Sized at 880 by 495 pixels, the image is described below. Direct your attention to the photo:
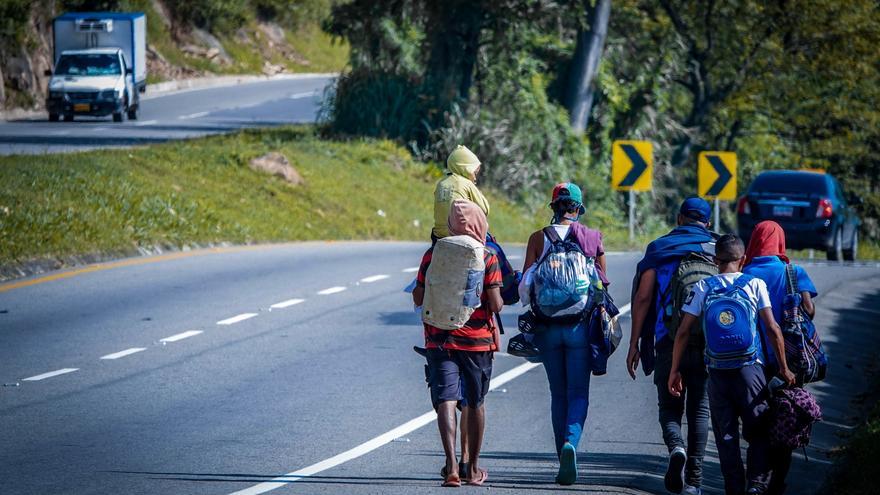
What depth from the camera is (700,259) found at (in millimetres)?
8602

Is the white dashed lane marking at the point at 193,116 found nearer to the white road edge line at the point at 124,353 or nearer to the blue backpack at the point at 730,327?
the white road edge line at the point at 124,353

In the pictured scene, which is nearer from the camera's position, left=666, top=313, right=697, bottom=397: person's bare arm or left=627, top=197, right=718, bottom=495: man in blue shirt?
left=666, top=313, right=697, bottom=397: person's bare arm

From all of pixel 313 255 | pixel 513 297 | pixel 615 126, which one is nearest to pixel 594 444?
pixel 513 297

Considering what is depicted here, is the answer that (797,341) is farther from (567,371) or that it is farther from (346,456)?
(346,456)

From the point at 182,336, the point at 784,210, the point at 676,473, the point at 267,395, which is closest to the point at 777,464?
the point at 676,473

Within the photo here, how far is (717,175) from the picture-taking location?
29859 millimetres

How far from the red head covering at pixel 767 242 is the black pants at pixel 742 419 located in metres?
0.77

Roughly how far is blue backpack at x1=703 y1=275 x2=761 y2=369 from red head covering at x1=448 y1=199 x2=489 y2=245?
133 cm

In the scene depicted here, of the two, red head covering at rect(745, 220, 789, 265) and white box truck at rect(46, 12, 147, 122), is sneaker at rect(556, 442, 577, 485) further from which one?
white box truck at rect(46, 12, 147, 122)

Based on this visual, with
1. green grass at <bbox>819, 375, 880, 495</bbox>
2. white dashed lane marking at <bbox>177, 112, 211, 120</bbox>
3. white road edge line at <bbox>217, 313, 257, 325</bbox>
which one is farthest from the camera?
white dashed lane marking at <bbox>177, 112, 211, 120</bbox>

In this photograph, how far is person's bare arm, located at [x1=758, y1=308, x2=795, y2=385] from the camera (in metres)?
8.07

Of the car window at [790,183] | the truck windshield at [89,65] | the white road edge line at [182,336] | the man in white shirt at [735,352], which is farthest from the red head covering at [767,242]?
the truck windshield at [89,65]

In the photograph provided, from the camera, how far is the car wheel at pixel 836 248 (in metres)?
28.1

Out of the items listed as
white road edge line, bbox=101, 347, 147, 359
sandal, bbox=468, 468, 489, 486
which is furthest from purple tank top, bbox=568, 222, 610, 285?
white road edge line, bbox=101, 347, 147, 359
